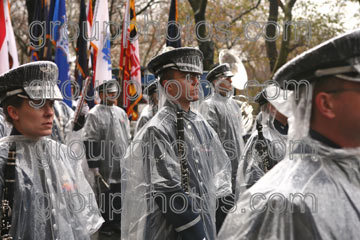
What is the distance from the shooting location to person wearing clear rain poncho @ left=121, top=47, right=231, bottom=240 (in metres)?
3.79

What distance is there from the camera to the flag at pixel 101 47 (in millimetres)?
7668

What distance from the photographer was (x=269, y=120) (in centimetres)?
510

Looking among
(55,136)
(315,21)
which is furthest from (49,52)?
(315,21)

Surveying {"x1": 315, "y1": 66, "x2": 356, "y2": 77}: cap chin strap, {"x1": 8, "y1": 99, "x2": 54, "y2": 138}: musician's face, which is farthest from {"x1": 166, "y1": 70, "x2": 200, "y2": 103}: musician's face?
{"x1": 315, "y1": 66, "x2": 356, "y2": 77}: cap chin strap

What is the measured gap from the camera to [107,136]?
889 cm

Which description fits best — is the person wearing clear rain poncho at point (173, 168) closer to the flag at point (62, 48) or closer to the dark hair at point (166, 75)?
the dark hair at point (166, 75)

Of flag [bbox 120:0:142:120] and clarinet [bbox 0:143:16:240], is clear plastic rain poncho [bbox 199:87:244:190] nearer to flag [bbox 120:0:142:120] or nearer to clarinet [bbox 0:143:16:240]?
flag [bbox 120:0:142:120]

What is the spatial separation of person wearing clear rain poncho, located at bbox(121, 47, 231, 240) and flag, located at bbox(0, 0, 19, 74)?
10.0 ft

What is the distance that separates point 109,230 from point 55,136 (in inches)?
97.4

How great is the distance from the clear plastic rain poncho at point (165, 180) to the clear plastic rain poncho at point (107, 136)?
4384 millimetres

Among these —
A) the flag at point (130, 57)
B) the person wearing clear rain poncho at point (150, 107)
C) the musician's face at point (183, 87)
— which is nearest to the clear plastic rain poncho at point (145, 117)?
the person wearing clear rain poncho at point (150, 107)

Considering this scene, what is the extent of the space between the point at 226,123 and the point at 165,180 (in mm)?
3284

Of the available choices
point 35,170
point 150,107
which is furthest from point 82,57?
point 35,170

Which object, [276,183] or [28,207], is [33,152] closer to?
[28,207]
